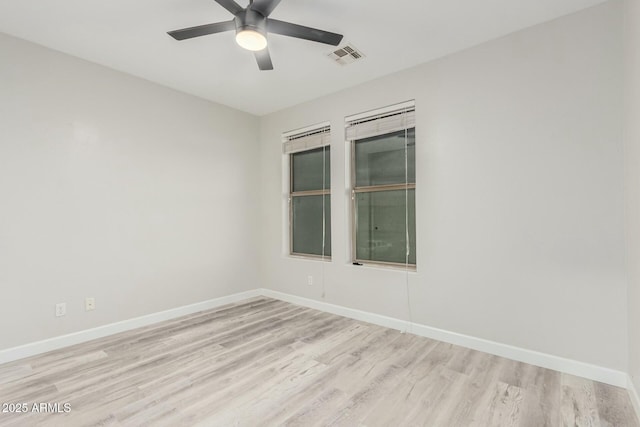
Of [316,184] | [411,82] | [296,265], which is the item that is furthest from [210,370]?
[411,82]

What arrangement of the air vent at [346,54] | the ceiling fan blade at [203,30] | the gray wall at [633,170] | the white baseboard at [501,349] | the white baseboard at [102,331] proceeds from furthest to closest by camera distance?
the air vent at [346,54] → the white baseboard at [102,331] → the white baseboard at [501,349] → the ceiling fan blade at [203,30] → the gray wall at [633,170]

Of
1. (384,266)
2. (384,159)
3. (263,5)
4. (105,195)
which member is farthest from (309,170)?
(263,5)

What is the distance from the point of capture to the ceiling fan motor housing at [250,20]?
199 centimetres

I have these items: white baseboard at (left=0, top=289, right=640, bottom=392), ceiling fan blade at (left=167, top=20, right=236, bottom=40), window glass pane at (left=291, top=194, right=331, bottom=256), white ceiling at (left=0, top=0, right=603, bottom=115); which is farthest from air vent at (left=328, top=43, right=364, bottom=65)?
white baseboard at (left=0, top=289, right=640, bottom=392)

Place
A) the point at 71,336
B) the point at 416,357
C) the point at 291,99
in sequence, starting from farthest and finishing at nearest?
the point at 291,99 → the point at 71,336 → the point at 416,357

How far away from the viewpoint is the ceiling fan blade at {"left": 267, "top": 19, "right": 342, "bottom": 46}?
209 centimetres

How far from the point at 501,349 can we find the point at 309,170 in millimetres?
3012

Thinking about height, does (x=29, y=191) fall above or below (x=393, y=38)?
below

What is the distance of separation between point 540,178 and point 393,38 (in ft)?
5.60

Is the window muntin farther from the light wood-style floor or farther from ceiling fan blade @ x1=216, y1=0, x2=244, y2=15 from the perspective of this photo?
ceiling fan blade @ x1=216, y1=0, x2=244, y2=15

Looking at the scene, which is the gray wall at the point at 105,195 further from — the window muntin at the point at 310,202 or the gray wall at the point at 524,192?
the gray wall at the point at 524,192

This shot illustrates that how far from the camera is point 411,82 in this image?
324 centimetres

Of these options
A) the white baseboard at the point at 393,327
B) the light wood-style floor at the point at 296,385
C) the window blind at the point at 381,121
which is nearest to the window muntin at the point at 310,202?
the window blind at the point at 381,121

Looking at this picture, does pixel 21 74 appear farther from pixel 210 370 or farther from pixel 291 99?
pixel 210 370
